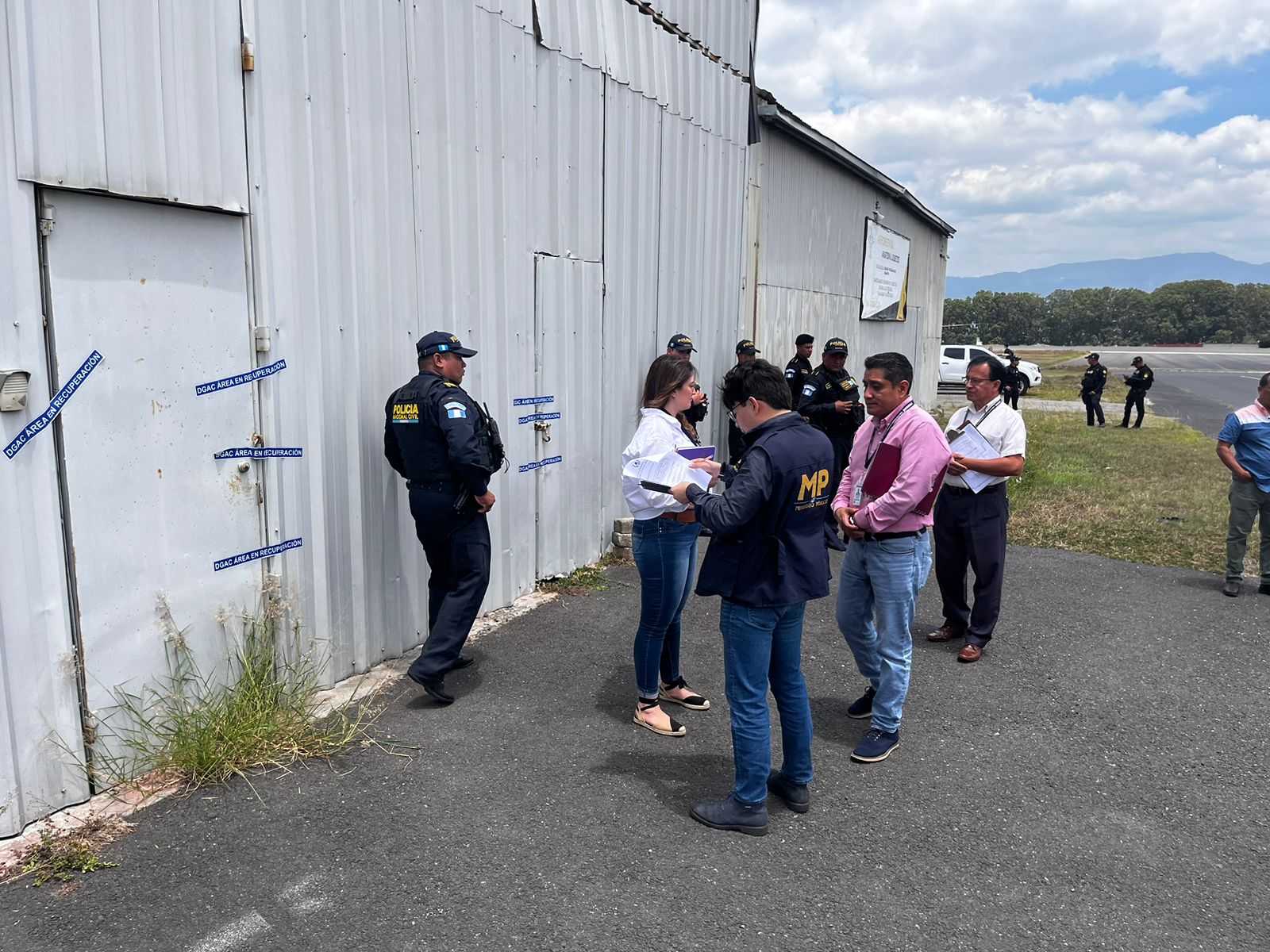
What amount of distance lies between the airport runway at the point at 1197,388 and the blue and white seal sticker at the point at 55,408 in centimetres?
2113

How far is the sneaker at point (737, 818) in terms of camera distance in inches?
136

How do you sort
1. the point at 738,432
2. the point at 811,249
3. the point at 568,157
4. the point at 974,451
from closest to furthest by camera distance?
the point at 974,451
the point at 568,157
the point at 738,432
the point at 811,249

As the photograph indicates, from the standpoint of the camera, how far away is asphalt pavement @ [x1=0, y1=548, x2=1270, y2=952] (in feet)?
9.44

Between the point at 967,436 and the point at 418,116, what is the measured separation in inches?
154

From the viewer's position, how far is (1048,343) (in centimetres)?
11375

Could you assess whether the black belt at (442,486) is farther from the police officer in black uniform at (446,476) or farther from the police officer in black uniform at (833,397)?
the police officer in black uniform at (833,397)

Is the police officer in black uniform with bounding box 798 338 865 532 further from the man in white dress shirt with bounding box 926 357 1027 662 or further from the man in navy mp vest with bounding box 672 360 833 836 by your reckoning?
the man in navy mp vest with bounding box 672 360 833 836

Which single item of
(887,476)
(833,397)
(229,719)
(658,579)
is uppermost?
(833,397)

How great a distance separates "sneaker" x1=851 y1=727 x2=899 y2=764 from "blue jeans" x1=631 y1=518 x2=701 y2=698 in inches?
41.5

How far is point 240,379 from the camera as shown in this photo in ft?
13.1

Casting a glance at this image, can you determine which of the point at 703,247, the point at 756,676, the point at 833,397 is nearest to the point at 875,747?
the point at 756,676

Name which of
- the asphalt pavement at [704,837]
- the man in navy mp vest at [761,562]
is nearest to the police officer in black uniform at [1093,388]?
the asphalt pavement at [704,837]

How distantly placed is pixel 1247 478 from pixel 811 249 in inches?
247

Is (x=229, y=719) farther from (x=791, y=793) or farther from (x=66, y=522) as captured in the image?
(x=791, y=793)
